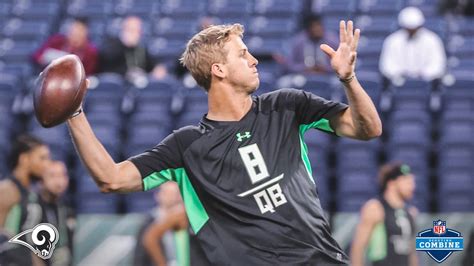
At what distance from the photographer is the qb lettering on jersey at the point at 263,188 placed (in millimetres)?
4223

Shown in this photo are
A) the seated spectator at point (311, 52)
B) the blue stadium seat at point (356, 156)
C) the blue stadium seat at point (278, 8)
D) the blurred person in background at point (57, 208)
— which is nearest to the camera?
the blurred person in background at point (57, 208)

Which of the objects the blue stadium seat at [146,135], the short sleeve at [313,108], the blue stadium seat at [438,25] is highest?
the short sleeve at [313,108]

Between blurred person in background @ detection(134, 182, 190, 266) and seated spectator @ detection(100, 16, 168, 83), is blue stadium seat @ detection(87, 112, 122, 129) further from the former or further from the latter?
blurred person in background @ detection(134, 182, 190, 266)

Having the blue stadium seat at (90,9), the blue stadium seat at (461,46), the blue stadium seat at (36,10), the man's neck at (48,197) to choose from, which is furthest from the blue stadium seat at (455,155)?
the blue stadium seat at (36,10)

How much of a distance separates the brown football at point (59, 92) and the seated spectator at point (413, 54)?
6865 mm

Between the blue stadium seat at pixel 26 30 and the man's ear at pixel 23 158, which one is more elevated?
the blue stadium seat at pixel 26 30

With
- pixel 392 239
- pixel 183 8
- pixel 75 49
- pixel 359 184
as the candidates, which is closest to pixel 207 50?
pixel 392 239

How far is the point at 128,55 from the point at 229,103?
23.6ft

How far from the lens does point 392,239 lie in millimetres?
8500

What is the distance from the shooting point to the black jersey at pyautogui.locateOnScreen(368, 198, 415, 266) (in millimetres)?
8367

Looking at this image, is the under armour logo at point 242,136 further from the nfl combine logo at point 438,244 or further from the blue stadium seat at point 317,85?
the blue stadium seat at point 317,85

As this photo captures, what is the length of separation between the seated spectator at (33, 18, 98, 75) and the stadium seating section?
1.00 feet

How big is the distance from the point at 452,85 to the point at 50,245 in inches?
236

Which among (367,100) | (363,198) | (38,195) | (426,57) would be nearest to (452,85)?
(426,57)
